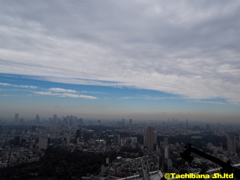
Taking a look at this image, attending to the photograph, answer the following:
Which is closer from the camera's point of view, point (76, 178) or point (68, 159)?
point (76, 178)

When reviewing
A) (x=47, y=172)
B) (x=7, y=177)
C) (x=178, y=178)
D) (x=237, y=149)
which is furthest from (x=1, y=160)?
(x=237, y=149)

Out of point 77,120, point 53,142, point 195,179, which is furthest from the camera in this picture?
point 77,120

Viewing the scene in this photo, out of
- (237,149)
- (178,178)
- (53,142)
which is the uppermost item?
(178,178)

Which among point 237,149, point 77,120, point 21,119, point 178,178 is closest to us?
point 178,178

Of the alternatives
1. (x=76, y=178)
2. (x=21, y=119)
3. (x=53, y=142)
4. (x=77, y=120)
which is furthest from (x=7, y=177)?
(x=77, y=120)

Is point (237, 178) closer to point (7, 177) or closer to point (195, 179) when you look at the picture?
point (195, 179)

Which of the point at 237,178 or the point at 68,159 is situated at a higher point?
the point at 237,178

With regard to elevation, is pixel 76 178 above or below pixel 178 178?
below

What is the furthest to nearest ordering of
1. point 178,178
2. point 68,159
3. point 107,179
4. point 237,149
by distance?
point 237,149
point 68,159
point 107,179
point 178,178

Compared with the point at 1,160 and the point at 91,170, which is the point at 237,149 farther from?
the point at 1,160
